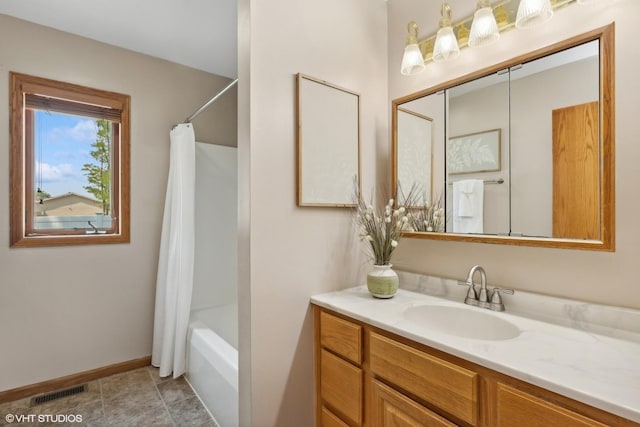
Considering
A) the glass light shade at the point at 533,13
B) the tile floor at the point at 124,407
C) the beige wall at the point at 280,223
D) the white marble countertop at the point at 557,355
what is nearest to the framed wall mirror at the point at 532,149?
the glass light shade at the point at 533,13

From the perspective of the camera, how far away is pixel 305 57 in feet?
4.92

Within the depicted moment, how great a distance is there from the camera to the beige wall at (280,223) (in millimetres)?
1343

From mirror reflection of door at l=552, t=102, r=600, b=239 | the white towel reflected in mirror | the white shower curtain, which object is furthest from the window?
mirror reflection of door at l=552, t=102, r=600, b=239

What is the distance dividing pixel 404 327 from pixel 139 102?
261 cm

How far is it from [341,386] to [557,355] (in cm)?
83

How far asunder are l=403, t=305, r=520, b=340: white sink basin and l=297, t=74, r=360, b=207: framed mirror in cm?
64

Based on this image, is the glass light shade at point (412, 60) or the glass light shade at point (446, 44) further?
the glass light shade at point (412, 60)

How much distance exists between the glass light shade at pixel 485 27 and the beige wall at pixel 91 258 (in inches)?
90.4

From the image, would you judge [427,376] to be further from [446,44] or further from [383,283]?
[446,44]

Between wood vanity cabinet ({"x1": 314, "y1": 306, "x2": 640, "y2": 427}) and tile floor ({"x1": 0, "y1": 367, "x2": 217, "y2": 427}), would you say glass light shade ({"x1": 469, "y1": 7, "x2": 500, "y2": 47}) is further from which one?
tile floor ({"x1": 0, "y1": 367, "x2": 217, "y2": 427})

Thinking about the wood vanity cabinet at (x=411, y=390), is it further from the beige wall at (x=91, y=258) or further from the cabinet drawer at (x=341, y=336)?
the beige wall at (x=91, y=258)

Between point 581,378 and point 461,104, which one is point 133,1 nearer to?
point 461,104

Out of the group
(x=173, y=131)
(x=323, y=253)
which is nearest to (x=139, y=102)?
(x=173, y=131)

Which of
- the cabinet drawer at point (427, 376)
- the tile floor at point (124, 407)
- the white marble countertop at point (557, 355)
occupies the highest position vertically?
the white marble countertop at point (557, 355)
